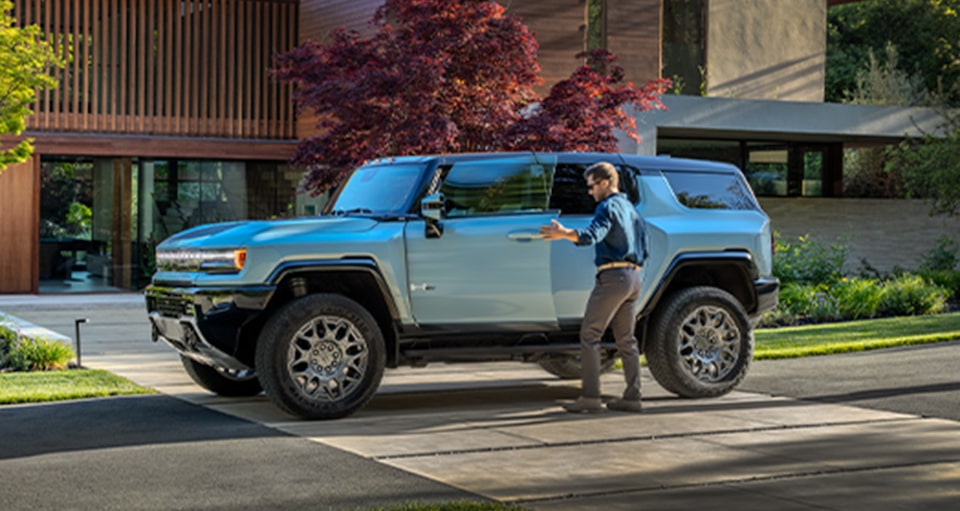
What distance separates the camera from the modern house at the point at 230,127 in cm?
2603

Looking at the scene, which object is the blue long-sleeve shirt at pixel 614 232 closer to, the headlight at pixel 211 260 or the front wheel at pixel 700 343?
the front wheel at pixel 700 343

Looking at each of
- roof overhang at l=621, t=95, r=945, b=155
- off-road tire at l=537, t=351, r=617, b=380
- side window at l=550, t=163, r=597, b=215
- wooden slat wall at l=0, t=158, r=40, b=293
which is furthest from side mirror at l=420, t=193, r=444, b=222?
wooden slat wall at l=0, t=158, r=40, b=293

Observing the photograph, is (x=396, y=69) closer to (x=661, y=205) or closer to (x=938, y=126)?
(x=661, y=205)

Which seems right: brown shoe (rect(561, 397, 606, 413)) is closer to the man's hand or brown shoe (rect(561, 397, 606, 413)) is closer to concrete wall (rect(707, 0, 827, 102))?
the man's hand

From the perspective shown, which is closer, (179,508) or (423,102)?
(179,508)

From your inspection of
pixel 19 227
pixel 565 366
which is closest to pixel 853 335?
pixel 565 366

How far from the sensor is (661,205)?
11.5 metres

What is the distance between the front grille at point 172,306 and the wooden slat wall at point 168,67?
53.1ft

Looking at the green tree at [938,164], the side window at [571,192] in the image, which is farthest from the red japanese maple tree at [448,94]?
the green tree at [938,164]

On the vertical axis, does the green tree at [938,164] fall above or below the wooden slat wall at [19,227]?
above

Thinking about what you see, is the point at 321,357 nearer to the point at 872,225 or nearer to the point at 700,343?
the point at 700,343

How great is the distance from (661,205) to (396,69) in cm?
626

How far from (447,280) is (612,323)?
51.4 inches

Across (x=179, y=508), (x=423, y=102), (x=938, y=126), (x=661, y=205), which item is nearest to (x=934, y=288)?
(x=938, y=126)
